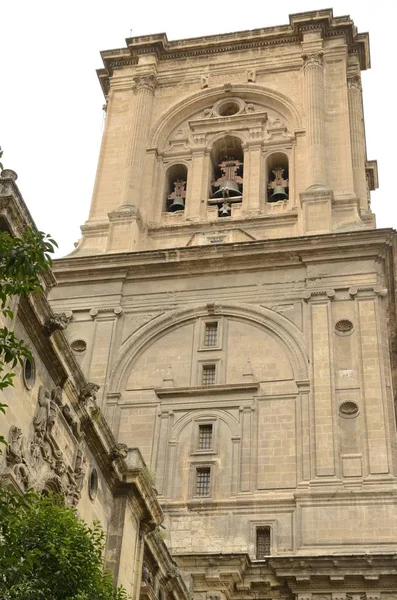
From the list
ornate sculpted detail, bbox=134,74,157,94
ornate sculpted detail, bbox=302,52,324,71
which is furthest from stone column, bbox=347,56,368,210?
ornate sculpted detail, bbox=134,74,157,94

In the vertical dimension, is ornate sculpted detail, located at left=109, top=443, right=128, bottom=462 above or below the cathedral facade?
below

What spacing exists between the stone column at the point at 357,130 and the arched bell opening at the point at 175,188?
23.3 feet

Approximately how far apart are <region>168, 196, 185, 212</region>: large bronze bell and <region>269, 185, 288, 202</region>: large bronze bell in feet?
11.9

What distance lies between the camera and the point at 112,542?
2195 centimetres

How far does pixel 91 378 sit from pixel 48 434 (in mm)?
14014

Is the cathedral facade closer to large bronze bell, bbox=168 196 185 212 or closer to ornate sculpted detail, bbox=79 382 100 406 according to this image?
large bronze bell, bbox=168 196 185 212

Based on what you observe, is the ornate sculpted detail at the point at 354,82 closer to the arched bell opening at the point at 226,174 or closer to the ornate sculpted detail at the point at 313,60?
the ornate sculpted detail at the point at 313,60

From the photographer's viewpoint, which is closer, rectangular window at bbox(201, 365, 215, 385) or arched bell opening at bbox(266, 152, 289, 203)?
rectangular window at bbox(201, 365, 215, 385)

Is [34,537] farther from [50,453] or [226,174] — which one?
[226,174]

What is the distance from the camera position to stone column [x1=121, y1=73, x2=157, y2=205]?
40.3 meters

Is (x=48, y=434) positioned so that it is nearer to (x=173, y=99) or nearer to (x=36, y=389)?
(x=36, y=389)

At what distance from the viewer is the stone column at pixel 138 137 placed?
40.3 m

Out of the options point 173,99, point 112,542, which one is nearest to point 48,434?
point 112,542

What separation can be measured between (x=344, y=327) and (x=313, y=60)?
47.1ft
